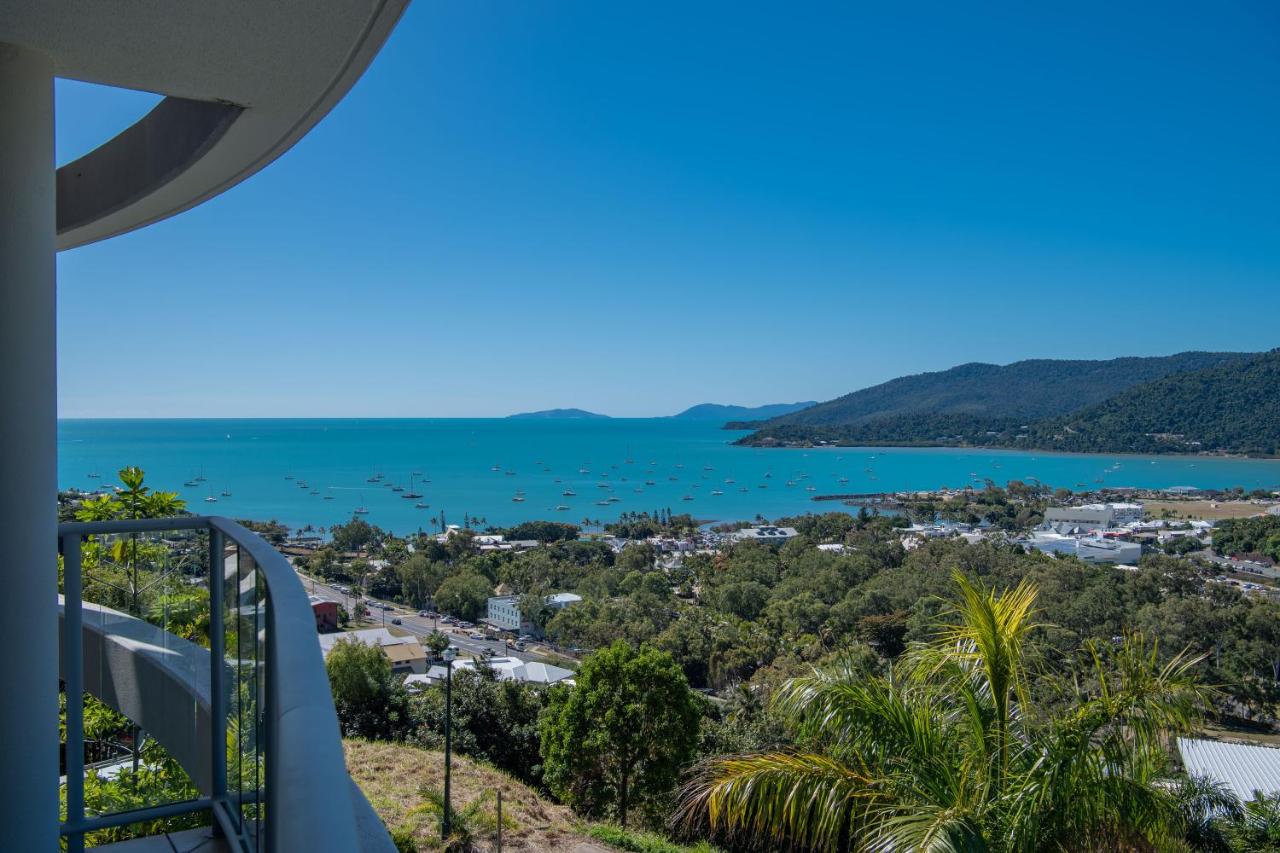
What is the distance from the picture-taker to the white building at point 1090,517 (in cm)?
3766

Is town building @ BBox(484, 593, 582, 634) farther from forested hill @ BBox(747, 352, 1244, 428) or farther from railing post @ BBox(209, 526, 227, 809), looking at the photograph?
forested hill @ BBox(747, 352, 1244, 428)

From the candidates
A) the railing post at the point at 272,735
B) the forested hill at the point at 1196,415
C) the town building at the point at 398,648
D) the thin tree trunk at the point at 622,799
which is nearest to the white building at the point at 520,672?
the town building at the point at 398,648

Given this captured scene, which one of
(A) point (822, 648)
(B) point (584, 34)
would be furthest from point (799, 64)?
(A) point (822, 648)

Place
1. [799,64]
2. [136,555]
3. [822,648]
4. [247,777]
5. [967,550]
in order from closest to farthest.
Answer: [247,777] → [136,555] → [799,64] → [822,648] → [967,550]

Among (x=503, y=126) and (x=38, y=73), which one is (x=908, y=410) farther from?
(x=38, y=73)

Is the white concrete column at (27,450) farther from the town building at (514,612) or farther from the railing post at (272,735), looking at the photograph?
the town building at (514,612)

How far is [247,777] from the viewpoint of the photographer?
143cm

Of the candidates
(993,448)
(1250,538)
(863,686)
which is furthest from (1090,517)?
(863,686)

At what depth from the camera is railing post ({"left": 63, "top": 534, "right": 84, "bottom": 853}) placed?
1.84 m

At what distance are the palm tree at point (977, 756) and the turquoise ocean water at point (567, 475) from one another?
43191 millimetres

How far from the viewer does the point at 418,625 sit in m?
26.3

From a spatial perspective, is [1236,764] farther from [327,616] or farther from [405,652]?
[327,616]

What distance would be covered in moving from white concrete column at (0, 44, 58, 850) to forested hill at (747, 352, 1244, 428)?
214ft

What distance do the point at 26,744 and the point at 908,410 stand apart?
9023 centimetres
